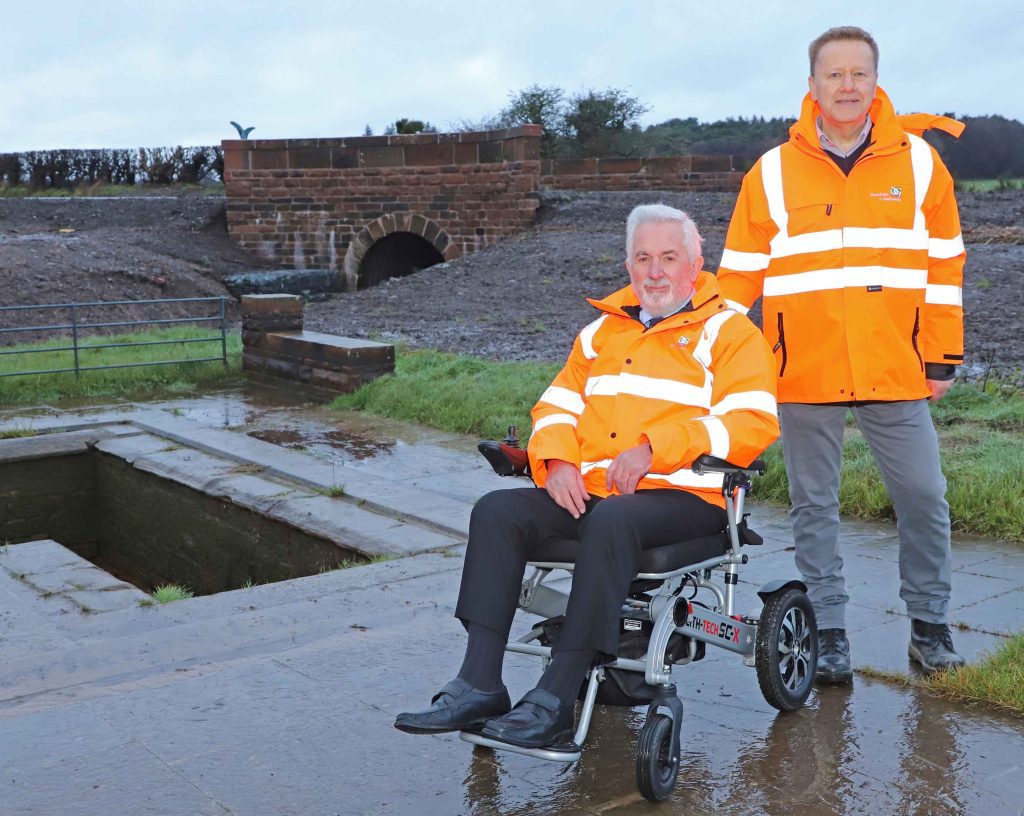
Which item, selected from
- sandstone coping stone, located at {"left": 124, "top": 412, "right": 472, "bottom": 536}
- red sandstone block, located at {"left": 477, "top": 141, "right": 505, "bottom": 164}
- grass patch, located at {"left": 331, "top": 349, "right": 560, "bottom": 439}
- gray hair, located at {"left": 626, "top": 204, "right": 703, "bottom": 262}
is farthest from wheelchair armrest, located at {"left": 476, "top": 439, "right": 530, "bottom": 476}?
red sandstone block, located at {"left": 477, "top": 141, "right": 505, "bottom": 164}

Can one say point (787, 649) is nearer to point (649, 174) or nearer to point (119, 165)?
point (649, 174)

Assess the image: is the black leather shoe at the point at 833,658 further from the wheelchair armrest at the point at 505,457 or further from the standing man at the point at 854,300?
the wheelchair armrest at the point at 505,457

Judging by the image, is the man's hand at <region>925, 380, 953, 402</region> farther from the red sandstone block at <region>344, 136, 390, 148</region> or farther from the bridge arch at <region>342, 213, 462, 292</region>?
the red sandstone block at <region>344, 136, 390, 148</region>

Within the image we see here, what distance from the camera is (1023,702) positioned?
375 centimetres

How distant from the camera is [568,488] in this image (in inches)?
141

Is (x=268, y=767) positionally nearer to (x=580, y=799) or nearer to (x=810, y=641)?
(x=580, y=799)

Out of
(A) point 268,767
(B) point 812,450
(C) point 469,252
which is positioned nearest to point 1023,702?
(B) point 812,450

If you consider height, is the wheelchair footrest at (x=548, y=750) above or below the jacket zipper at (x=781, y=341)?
below

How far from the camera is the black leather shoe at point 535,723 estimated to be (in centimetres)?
316

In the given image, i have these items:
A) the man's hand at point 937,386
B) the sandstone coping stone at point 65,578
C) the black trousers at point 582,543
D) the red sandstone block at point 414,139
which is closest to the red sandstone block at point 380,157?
the red sandstone block at point 414,139

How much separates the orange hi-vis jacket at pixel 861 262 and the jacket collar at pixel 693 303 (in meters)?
0.30

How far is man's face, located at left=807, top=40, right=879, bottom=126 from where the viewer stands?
3930mm

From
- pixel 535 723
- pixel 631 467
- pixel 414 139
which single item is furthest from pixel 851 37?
pixel 414 139

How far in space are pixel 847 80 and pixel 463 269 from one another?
1698 cm
